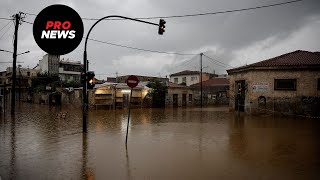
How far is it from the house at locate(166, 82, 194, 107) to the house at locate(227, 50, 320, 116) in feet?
51.6

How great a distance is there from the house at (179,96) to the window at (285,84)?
18.6 metres

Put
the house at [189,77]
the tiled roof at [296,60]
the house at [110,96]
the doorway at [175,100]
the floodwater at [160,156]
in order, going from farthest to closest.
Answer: the house at [189,77], the doorway at [175,100], the house at [110,96], the tiled roof at [296,60], the floodwater at [160,156]

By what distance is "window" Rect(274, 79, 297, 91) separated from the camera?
22.8 m

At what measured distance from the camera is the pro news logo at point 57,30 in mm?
7188

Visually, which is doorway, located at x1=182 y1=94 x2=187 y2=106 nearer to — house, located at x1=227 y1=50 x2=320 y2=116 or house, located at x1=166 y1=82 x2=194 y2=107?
house, located at x1=166 y1=82 x2=194 y2=107

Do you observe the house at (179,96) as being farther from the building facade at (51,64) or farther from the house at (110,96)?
the building facade at (51,64)

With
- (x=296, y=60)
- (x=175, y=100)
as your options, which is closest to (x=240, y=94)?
(x=296, y=60)

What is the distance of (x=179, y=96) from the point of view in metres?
41.8

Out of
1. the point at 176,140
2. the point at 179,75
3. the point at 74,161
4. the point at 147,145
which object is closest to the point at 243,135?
the point at 176,140

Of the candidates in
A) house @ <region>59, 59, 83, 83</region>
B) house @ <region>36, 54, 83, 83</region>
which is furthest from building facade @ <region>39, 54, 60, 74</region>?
house @ <region>59, 59, 83, 83</region>

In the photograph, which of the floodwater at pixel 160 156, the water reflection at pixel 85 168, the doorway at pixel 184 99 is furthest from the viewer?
the doorway at pixel 184 99

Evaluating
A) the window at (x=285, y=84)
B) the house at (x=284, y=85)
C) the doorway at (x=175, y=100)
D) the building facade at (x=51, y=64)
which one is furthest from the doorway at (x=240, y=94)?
the building facade at (x=51, y=64)

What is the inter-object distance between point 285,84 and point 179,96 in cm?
2040

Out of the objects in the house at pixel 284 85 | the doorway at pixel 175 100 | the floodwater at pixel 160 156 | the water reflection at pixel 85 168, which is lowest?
the water reflection at pixel 85 168
